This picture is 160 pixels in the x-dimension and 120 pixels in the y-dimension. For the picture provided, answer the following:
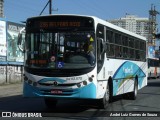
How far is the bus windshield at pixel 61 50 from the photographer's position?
13258 millimetres

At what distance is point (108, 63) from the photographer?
1516cm

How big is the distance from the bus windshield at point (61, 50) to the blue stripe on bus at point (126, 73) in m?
3.20

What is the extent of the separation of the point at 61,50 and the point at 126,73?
5639 mm

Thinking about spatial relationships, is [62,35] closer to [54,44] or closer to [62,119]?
[54,44]

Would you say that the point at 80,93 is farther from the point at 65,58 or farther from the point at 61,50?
the point at 61,50

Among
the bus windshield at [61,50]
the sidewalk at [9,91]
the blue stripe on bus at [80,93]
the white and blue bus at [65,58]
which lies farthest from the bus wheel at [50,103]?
the sidewalk at [9,91]

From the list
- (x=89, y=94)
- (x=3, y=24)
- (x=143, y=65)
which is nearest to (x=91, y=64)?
(x=89, y=94)

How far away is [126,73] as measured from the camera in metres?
18.4

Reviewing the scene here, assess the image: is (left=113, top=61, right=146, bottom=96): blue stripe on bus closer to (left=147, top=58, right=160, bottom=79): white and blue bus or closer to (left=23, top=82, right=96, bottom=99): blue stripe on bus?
(left=23, top=82, right=96, bottom=99): blue stripe on bus

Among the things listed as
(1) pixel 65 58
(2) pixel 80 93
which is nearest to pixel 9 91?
(1) pixel 65 58

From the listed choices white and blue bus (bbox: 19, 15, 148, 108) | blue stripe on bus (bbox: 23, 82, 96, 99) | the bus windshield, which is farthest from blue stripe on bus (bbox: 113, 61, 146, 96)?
the bus windshield

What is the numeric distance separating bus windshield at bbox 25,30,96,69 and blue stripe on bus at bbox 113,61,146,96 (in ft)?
10.5

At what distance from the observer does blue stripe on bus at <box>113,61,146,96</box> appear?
54.1ft

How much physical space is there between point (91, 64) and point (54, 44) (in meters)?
1.34
